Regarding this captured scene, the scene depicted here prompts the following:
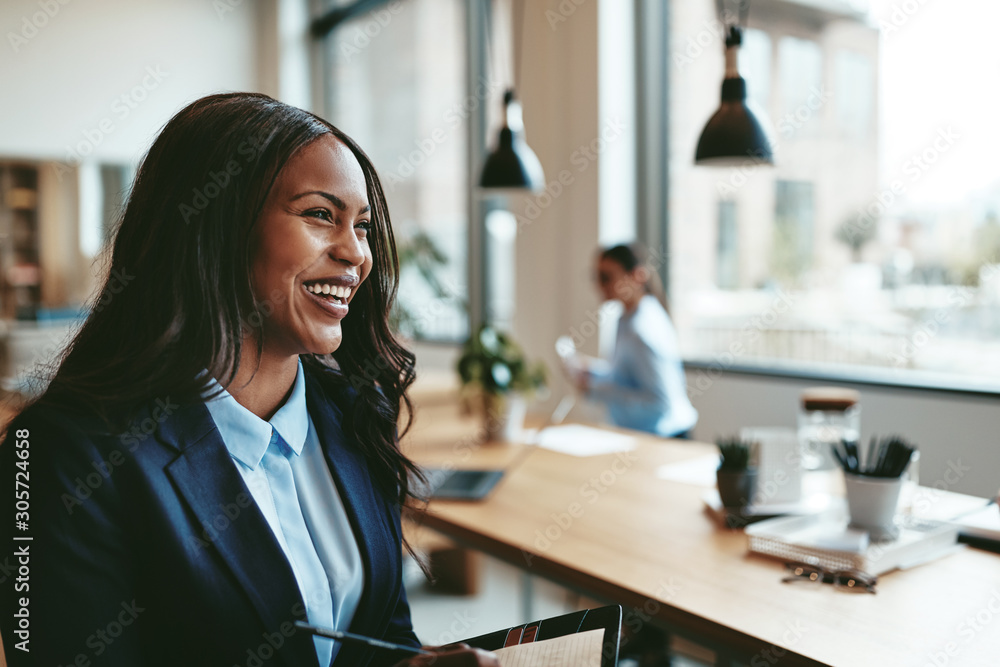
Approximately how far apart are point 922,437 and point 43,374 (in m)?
3.03

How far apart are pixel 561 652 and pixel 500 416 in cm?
172

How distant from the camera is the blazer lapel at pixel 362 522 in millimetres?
1169

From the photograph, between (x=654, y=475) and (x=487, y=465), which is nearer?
(x=654, y=475)

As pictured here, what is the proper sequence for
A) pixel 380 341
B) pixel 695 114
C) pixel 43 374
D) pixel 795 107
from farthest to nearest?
pixel 695 114 → pixel 795 107 → pixel 380 341 → pixel 43 374

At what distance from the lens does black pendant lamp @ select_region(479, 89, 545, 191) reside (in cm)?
302

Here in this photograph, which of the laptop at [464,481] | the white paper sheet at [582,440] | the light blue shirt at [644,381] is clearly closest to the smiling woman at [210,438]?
the laptop at [464,481]

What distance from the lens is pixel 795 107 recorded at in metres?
3.63

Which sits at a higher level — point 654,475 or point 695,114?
point 695,114

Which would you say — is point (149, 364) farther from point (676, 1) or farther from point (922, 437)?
point (676, 1)

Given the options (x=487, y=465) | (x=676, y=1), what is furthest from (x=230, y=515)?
(x=676, y=1)

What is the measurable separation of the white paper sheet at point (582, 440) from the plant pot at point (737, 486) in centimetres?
74

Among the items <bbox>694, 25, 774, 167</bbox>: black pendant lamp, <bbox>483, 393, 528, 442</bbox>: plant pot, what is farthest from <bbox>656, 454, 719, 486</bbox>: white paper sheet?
<bbox>694, 25, 774, 167</bbox>: black pendant lamp

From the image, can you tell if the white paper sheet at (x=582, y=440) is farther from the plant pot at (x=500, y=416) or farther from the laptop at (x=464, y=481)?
the laptop at (x=464, y=481)

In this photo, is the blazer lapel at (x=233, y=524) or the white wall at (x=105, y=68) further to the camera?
the white wall at (x=105, y=68)
